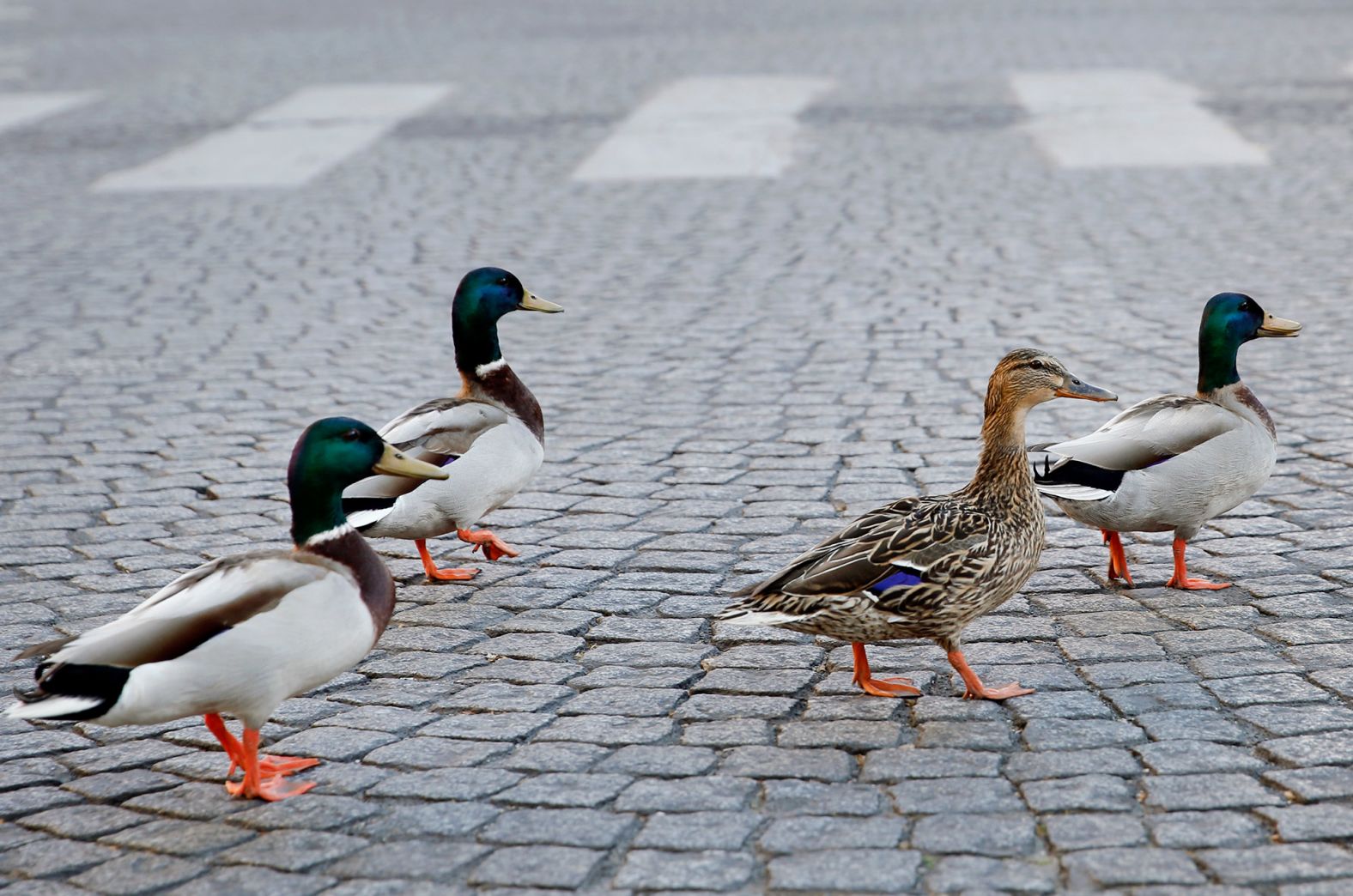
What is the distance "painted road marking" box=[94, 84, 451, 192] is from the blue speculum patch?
9450 millimetres

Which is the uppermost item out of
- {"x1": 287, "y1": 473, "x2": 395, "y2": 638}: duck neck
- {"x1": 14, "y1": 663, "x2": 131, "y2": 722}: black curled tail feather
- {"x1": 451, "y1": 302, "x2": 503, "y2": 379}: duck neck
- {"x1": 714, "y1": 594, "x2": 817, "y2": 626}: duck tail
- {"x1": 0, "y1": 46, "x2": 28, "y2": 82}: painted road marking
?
{"x1": 0, "y1": 46, "x2": 28, "y2": 82}: painted road marking

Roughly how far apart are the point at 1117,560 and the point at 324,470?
8.21ft

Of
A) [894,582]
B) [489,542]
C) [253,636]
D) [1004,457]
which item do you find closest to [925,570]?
[894,582]

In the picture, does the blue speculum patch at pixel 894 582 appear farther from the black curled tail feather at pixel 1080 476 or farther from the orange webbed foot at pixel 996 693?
the black curled tail feather at pixel 1080 476

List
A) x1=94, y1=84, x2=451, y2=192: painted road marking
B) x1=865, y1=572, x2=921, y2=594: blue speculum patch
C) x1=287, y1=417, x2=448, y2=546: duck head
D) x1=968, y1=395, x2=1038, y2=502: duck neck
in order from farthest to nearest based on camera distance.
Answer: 1. x1=94, y1=84, x2=451, y2=192: painted road marking
2. x1=968, y1=395, x2=1038, y2=502: duck neck
3. x1=865, y1=572, x2=921, y2=594: blue speculum patch
4. x1=287, y1=417, x2=448, y2=546: duck head

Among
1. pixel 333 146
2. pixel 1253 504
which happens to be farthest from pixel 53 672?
pixel 333 146

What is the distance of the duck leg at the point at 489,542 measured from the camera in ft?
17.4

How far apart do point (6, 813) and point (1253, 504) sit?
4.13 m

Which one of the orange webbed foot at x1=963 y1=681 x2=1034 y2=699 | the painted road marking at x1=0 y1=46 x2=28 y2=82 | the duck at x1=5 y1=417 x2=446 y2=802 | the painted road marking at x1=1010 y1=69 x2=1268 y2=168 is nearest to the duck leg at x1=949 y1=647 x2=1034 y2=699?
the orange webbed foot at x1=963 y1=681 x2=1034 y2=699

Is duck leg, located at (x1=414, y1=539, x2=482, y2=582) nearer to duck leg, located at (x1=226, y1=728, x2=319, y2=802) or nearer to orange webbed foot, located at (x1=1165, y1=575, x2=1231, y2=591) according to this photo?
duck leg, located at (x1=226, y1=728, x2=319, y2=802)

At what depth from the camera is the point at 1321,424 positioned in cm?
641

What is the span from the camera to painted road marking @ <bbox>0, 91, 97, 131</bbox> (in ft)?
50.3

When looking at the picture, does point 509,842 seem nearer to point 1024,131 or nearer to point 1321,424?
point 1321,424

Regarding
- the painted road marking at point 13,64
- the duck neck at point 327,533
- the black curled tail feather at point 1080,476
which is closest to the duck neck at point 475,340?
the duck neck at point 327,533
